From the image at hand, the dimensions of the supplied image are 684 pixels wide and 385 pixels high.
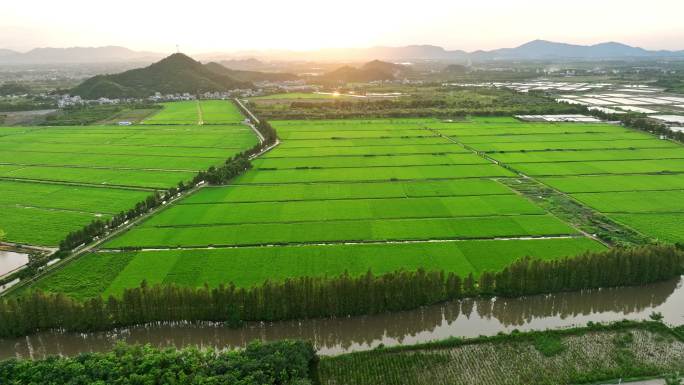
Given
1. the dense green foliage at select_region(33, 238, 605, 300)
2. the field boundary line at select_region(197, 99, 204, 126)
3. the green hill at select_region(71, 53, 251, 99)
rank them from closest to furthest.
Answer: the dense green foliage at select_region(33, 238, 605, 300), the field boundary line at select_region(197, 99, 204, 126), the green hill at select_region(71, 53, 251, 99)

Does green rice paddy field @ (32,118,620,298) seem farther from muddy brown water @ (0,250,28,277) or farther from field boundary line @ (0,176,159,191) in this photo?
field boundary line @ (0,176,159,191)

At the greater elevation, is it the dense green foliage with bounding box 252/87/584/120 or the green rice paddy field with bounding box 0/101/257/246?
the dense green foliage with bounding box 252/87/584/120

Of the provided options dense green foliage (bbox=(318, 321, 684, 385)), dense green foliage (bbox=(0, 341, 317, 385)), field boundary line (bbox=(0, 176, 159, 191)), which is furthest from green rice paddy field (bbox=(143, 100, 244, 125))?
dense green foliage (bbox=(318, 321, 684, 385))

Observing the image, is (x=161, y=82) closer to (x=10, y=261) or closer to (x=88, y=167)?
(x=88, y=167)

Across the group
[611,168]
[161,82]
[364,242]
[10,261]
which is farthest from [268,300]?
[161,82]

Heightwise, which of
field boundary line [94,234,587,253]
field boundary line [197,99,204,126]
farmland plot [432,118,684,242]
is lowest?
field boundary line [94,234,587,253]

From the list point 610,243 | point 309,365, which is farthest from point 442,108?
point 309,365

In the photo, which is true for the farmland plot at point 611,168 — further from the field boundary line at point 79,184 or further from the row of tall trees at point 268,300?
the field boundary line at point 79,184

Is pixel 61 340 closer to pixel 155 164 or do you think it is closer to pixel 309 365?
pixel 309 365
